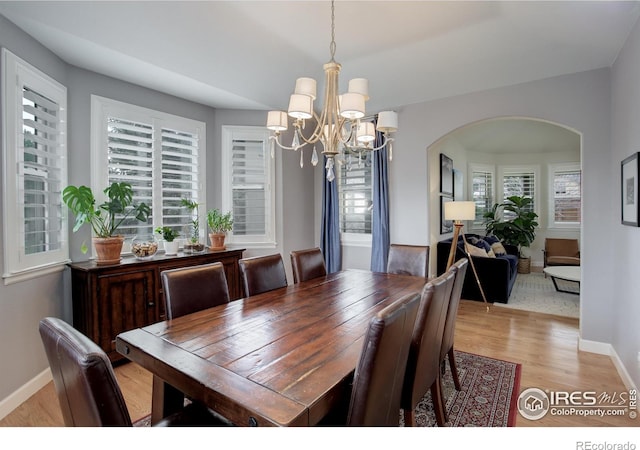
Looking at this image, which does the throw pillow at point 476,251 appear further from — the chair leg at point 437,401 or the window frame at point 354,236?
the chair leg at point 437,401

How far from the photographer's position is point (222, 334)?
1581 mm

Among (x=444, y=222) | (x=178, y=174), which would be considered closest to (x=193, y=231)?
(x=178, y=174)

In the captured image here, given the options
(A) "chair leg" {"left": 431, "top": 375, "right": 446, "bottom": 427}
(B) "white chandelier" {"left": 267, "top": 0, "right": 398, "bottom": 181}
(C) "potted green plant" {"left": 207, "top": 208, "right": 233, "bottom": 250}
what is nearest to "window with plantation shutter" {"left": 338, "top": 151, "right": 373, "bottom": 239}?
(C) "potted green plant" {"left": 207, "top": 208, "right": 233, "bottom": 250}

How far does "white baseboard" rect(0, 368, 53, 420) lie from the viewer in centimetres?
213

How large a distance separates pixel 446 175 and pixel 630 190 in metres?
3.00

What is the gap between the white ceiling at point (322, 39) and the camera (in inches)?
92.2

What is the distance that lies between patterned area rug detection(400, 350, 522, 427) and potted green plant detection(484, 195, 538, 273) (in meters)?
4.62

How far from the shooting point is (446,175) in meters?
5.31

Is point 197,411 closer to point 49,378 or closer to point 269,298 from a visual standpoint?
point 269,298

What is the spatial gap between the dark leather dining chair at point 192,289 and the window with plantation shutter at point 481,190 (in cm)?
649
